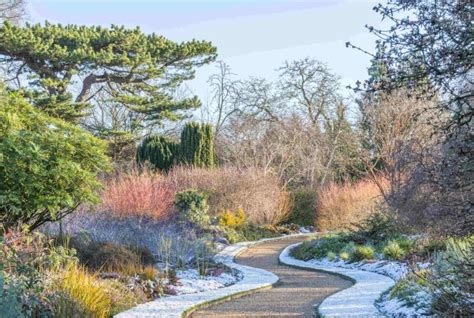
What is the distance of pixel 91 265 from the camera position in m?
8.78

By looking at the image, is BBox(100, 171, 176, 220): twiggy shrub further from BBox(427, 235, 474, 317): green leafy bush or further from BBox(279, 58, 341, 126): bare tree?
BBox(279, 58, 341, 126): bare tree

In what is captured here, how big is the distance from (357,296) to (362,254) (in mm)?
4374

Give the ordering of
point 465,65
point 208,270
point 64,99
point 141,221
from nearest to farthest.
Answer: point 465,65
point 208,270
point 141,221
point 64,99

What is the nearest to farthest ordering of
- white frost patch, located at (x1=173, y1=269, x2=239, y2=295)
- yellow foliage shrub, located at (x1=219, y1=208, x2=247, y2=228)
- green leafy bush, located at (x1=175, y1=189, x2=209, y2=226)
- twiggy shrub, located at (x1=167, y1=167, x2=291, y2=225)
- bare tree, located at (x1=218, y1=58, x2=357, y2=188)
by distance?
white frost patch, located at (x1=173, y1=269, x2=239, y2=295) < green leafy bush, located at (x1=175, y1=189, x2=209, y2=226) < yellow foliage shrub, located at (x1=219, y1=208, x2=247, y2=228) < twiggy shrub, located at (x1=167, y1=167, x2=291, y2=225) < bare tree, located at (x1=218, y1=58, x2=357, y2=188)

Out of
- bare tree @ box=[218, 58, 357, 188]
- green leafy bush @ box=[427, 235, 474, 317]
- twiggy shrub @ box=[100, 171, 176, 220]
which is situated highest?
bare tree @ box=[218, 58, 357, 188]

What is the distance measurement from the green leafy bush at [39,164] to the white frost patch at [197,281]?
6.56 ft

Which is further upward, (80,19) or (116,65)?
(80,19)

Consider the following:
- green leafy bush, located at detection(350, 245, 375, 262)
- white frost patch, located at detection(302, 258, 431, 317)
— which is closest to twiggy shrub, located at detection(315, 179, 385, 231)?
green leafy bush, located at detection(350, 245, 375, 262)

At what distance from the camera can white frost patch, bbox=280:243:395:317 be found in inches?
255

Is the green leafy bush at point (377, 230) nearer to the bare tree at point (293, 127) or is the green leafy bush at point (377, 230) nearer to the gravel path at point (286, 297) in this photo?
the gravel path at point (286, 297)

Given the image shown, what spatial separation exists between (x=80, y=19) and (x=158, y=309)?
1881 cm

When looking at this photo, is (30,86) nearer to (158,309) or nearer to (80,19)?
(80,19)

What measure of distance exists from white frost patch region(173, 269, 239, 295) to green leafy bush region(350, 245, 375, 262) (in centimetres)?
303

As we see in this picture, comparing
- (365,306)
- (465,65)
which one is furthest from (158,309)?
(465,65)
